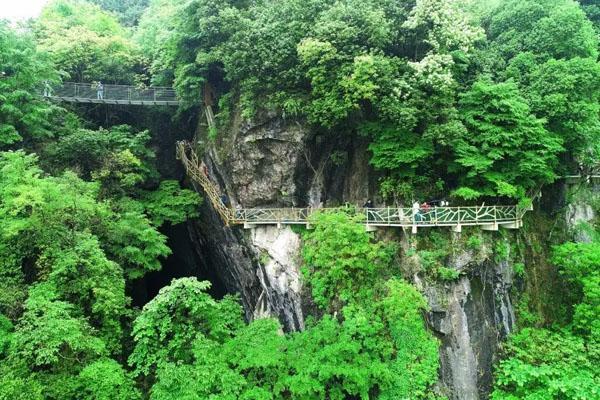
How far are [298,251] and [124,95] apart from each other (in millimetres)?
13990

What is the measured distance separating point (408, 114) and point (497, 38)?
317 inches

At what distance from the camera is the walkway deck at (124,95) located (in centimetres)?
2248

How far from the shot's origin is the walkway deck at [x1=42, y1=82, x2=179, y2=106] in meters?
22.5

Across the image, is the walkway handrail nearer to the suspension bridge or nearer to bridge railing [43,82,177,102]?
the suspension bridge

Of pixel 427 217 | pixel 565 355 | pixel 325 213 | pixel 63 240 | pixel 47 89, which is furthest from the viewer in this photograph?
pixel 47 89

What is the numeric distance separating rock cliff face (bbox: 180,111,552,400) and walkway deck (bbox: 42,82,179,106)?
4928mm

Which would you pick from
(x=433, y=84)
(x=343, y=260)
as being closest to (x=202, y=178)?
(x=343, y=260)

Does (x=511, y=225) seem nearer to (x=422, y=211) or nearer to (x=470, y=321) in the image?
(x=422, y=211)

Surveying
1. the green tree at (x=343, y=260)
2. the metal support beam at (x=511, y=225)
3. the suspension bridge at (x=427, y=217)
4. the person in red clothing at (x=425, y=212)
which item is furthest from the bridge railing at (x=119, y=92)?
the metal support beam at (x=511, y=225)

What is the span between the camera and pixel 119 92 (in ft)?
75.2

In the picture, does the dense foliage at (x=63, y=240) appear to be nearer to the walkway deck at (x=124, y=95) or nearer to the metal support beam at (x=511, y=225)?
the walkway deck at (x=124, y=95)

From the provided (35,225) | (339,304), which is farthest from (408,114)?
(35,225)

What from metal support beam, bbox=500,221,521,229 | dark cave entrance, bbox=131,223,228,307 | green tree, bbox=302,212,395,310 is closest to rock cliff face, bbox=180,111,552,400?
metal support beam, bbox=500,221,521,229

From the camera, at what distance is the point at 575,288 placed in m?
16.0
